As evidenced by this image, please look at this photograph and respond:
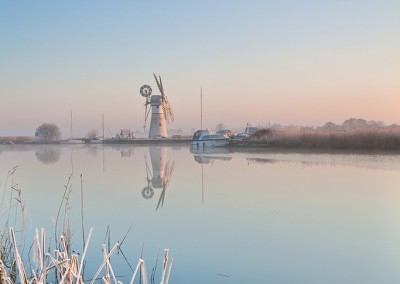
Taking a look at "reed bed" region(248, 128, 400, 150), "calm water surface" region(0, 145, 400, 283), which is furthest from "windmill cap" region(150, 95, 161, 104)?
"calm water surface" region(0, 145, 400, 283)

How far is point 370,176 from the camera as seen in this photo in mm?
9789

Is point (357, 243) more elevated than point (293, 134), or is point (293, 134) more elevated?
point (293, 134)

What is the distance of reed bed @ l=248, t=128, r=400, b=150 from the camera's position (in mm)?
19984

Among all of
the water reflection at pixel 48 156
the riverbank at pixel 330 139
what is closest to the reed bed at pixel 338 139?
the riverbank at pixel 330 139

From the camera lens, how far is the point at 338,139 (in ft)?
71.4

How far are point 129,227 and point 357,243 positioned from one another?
9.01 ft

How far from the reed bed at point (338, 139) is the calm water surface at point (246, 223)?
35.9 feet

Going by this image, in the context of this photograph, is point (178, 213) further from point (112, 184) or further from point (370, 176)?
point (370, 176)

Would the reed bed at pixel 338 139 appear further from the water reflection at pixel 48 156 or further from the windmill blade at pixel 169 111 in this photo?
the windmill blade at pixel 169 111

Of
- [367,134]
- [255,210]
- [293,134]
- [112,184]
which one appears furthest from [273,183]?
[293,134]

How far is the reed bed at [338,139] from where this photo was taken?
1998 centimetres

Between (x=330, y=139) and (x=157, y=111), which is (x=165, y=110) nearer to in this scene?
(x=157, y=111)

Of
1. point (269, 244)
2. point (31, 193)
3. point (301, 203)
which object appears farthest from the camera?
point (31, 193)

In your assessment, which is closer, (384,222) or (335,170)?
(384,222)
